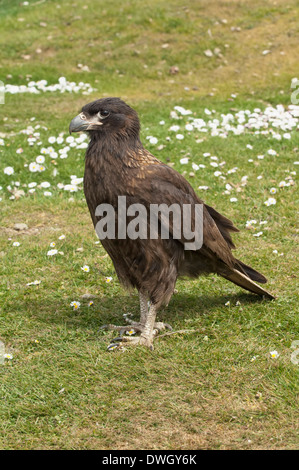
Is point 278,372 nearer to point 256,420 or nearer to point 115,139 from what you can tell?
point 256,420

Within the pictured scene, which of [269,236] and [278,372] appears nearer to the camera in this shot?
[278,372]

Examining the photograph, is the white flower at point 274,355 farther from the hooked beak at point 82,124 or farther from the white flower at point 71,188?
the white flower at point 71,188

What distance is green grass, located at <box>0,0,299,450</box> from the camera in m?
3.80

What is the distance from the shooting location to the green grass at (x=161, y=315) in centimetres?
380

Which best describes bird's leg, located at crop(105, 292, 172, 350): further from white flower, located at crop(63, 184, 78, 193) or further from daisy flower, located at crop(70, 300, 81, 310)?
white flower, located at crop(63, 184, 78, 193)

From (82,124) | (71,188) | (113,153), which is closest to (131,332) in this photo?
(113,153)

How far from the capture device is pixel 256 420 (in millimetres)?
3785

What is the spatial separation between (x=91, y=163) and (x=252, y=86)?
8344mm

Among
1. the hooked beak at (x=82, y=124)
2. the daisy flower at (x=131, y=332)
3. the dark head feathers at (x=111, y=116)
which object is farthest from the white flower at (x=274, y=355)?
the hooked beak at (x=82, y=124)

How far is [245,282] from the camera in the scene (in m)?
5.11

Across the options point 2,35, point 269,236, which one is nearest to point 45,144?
point 269,236

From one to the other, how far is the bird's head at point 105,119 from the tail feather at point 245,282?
1503 millimetres

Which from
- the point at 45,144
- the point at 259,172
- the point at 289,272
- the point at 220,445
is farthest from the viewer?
the point at 45,144

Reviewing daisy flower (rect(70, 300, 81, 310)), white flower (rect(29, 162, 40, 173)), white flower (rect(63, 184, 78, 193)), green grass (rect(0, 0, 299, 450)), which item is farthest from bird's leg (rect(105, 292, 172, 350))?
white flower (rect(29, 162, 40, 173))
